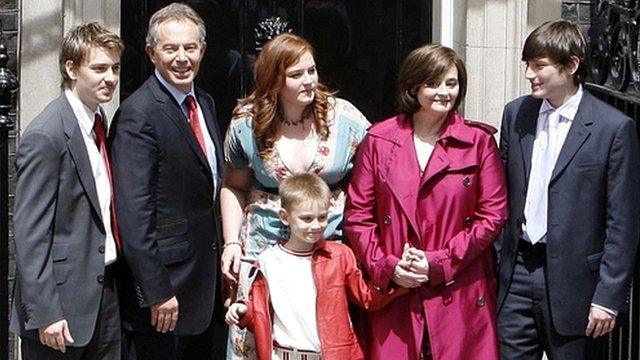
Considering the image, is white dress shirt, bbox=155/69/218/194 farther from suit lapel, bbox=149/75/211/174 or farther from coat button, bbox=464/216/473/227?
coat button, bbox=464/216/473/227

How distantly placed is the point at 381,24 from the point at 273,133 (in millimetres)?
2004

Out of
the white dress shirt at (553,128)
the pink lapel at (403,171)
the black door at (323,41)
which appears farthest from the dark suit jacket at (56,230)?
the black door at (323,41)

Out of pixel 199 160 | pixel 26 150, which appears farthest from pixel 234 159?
pixel 26 150

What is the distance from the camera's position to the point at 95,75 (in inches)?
199

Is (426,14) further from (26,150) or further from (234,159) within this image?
(26,150)

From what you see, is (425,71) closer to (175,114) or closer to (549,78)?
(549,78)

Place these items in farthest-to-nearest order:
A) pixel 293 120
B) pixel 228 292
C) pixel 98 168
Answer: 1. pixel 228 292
2. pixel 293 120
3. pixel 98 168

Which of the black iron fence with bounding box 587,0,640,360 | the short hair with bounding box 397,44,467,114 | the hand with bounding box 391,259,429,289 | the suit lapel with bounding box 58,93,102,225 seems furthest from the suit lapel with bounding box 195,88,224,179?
the black iron fence with bounding box 587,0,640,360

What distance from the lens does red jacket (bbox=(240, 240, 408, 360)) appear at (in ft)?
17.2

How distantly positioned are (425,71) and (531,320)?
41.6 inches

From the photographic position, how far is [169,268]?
532 centimetres

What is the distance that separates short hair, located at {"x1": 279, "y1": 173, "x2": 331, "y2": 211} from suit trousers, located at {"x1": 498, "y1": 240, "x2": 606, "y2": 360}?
811 mm

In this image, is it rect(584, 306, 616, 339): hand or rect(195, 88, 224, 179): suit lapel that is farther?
rect(195, 88, 224, 179): suit lapel

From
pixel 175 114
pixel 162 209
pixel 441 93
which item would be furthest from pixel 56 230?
pixel 441 93
